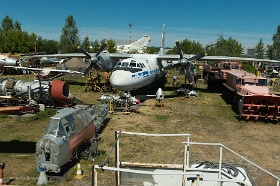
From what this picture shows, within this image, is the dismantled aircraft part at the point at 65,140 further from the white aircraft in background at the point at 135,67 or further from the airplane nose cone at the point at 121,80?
the white aircraft in background at the point at 135,67

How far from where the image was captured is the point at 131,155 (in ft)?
40.6

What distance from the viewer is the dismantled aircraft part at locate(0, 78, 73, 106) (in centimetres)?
1950

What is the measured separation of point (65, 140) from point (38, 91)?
35.3ft

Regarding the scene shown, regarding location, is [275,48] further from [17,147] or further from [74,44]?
[17,147]

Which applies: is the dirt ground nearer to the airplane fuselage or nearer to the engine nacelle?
the airplane fuselage

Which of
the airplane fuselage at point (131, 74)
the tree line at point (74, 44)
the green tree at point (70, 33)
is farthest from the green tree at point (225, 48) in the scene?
the airplane fuselage at point (131, 74)

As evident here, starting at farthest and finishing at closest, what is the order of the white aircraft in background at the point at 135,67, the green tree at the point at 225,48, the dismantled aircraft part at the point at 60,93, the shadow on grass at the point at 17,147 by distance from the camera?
the green tree at the point at 225,48
the white aircraft in background at the point at 135,67
the dismantled aircraft part at the point at 60,93
the shadow on grass at the point at 17,147

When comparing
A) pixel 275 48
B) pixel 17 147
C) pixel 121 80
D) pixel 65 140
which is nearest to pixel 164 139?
pixel 65 140

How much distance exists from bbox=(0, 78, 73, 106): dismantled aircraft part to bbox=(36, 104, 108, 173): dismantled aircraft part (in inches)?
299

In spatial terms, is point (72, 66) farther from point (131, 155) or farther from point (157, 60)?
point (131, 155)

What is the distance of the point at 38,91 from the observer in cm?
1961

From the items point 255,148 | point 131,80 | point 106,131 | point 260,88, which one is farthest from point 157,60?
point 255,148

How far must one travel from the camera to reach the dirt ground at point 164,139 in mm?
10672

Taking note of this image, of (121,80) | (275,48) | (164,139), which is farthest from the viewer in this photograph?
(275,48)
